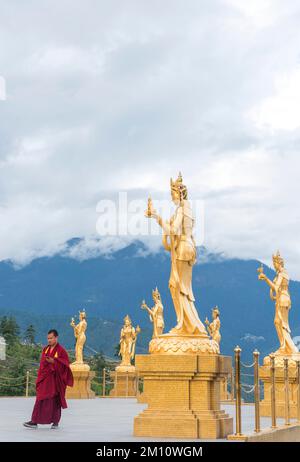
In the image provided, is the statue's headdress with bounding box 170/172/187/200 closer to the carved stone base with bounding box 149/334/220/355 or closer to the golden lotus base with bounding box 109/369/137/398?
the carved stone base with bounding box 149/334/220/355

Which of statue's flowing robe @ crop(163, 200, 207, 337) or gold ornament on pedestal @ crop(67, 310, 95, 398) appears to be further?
gold ornament on pedestal @ crop(67, 310, 95, 398)

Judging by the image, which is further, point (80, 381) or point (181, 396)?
point (80, 381)

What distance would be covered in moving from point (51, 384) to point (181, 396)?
7.24ft

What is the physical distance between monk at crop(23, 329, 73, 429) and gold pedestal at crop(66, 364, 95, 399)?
40.5 feet

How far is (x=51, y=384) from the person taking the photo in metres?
10.8

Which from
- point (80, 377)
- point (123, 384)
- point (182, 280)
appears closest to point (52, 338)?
point (182, 280)

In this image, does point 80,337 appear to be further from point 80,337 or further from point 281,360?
point 281,360

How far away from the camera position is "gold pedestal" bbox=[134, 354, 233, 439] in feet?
30.7

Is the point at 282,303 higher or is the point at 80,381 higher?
the point at 282,303

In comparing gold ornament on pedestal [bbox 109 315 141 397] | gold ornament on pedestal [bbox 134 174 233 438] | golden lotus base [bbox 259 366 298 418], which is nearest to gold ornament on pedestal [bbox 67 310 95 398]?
gold ornament on pedestal [bbox 109 315 141 397]

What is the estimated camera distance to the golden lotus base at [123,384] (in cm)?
2692

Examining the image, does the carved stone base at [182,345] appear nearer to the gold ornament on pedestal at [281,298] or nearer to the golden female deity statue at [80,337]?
the gold ornament on pedestal at [281,298]

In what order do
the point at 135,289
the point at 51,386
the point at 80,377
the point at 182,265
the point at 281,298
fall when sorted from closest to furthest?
the point at 182,265, the point at 51,386, the point at 281,298, the point at 80,377, the point at 135,289
